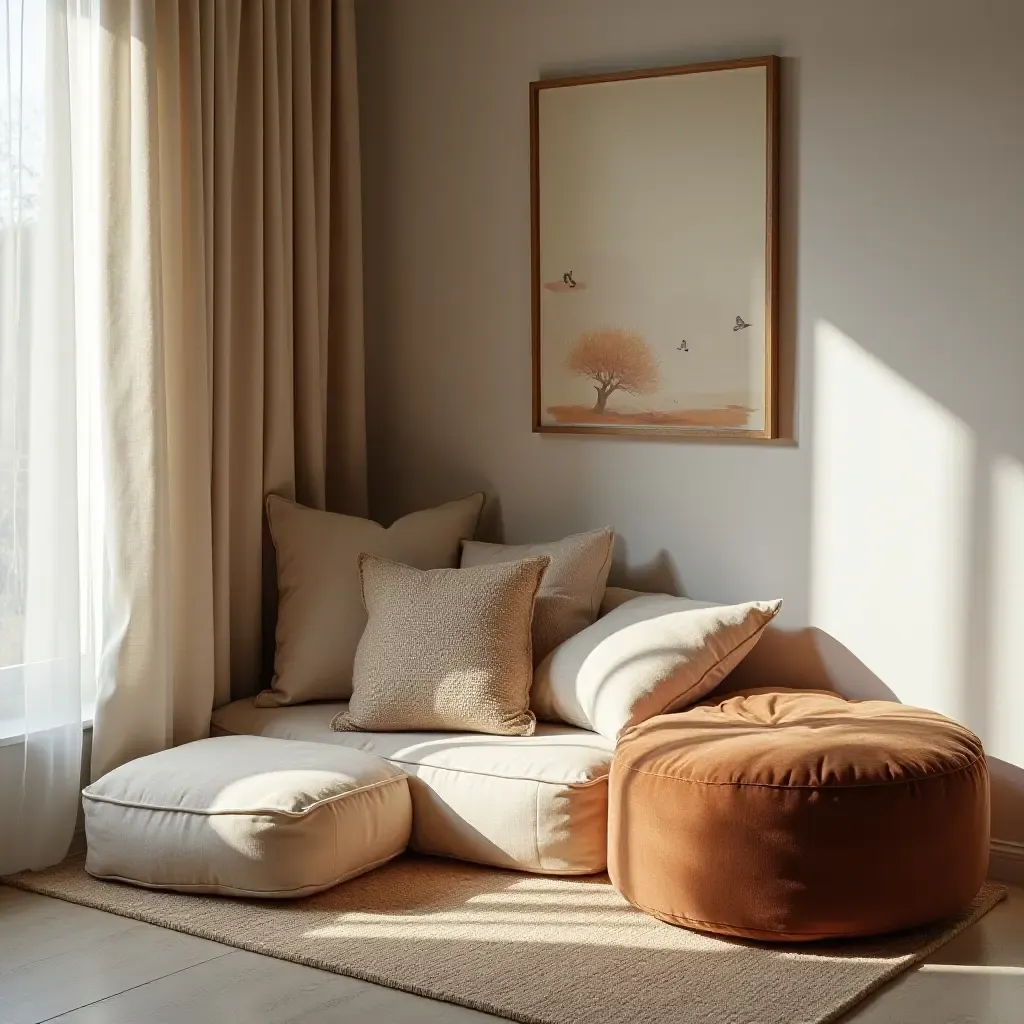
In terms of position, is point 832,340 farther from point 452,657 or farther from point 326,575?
point 326,575

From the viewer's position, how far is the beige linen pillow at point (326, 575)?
12.5 ft

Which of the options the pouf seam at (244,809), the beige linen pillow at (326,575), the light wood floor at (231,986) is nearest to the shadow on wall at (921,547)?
the light wood floor at (231,986)

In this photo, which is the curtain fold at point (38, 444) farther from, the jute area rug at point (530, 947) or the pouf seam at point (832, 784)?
the pouf seam at point (832, 784)

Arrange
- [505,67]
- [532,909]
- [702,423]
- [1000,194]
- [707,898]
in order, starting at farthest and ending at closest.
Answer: [505,67], [702,423], [1000,194], [532,909], [707,898]

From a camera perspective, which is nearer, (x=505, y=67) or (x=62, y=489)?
(x=62, y=489)

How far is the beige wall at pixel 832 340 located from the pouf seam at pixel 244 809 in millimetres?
1021

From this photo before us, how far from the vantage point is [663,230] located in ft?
12.4

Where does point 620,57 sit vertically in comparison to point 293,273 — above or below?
above

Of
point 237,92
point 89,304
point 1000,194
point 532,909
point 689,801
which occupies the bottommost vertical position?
point 532,909

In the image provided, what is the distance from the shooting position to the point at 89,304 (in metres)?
3.47

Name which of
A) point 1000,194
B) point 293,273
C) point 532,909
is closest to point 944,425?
point 1000,194

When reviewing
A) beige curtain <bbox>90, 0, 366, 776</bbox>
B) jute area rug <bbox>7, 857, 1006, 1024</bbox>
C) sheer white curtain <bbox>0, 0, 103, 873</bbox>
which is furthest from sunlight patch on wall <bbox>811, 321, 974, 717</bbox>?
sheer white curtain <bbox>0, 0, 103, 873</bbox>

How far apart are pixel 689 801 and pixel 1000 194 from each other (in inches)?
61.1

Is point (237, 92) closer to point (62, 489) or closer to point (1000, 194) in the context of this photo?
point (62, 489)
